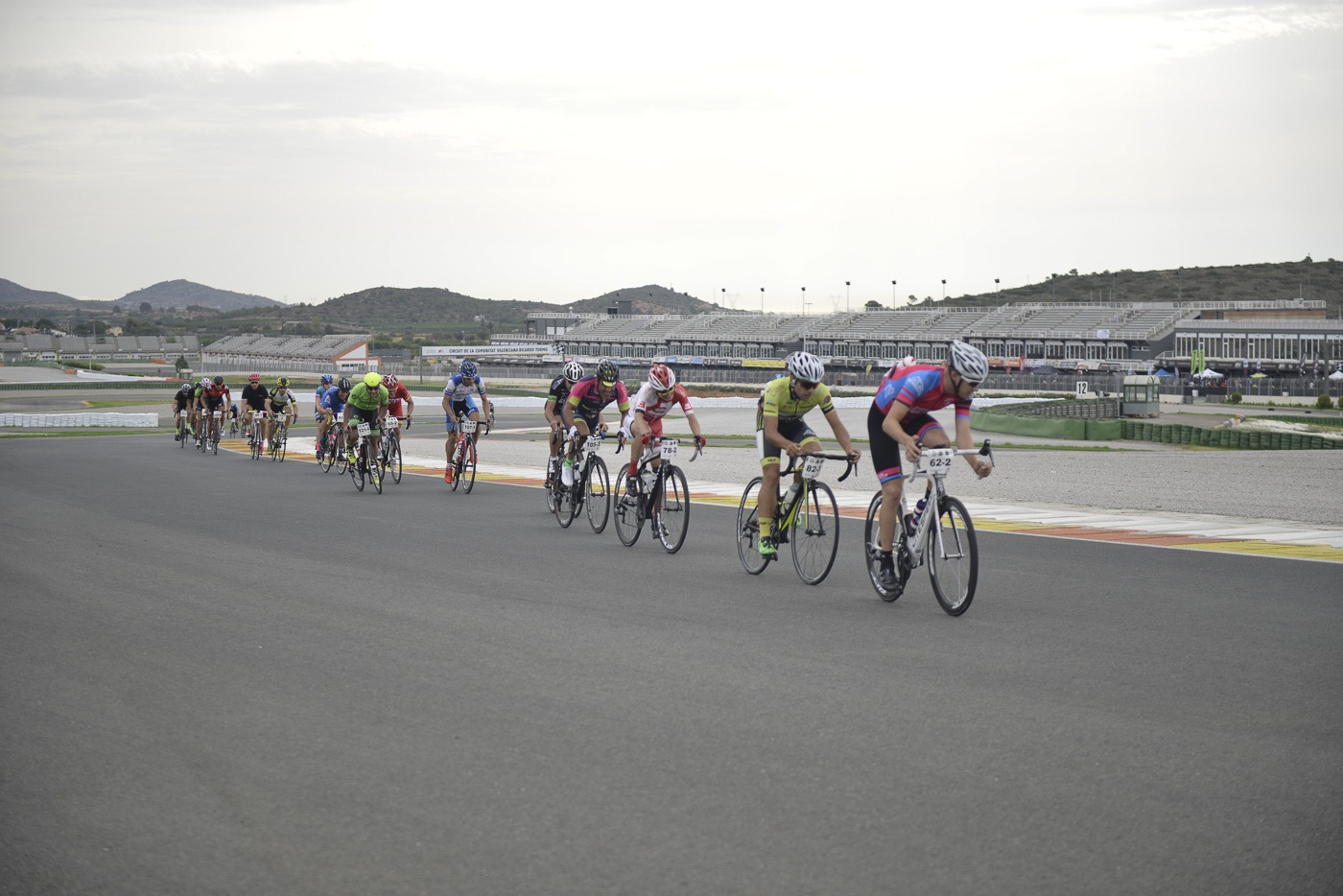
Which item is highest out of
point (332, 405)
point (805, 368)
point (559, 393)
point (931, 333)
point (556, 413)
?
point (931, 333)

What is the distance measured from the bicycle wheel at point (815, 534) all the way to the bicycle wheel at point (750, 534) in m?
0.38

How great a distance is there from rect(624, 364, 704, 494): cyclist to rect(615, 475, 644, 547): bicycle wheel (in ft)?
0.30

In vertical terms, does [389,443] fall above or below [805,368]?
below

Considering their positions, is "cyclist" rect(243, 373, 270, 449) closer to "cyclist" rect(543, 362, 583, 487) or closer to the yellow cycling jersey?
"cyclist" rect(543, 362, 583, 487)

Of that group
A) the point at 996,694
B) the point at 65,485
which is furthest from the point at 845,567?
the point at 65,485

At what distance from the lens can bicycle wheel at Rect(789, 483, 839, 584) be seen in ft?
31.9

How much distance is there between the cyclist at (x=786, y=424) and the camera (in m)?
9.45

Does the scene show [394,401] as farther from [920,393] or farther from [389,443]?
[920,393]

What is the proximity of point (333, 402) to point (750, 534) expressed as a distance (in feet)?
51.3

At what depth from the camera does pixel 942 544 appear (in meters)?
8.56

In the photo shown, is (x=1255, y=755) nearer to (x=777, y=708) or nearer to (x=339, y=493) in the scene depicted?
(x=777, y=708)

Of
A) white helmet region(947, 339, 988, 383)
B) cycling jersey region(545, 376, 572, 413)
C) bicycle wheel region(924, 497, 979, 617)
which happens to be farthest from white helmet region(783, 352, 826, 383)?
cycling jersey region(545, 376, 572, 413)

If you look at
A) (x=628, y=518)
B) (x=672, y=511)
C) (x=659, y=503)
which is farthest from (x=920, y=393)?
(x=628, y=518)

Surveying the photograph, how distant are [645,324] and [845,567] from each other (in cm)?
15760
